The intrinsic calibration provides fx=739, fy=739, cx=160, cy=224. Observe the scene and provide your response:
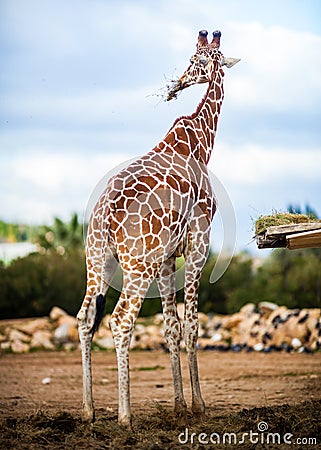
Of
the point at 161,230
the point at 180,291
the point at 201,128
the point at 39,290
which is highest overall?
the point at 201,128

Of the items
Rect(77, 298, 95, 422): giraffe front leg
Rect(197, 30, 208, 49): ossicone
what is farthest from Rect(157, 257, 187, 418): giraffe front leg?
Rect(197, 30, 208, 49): ossicone

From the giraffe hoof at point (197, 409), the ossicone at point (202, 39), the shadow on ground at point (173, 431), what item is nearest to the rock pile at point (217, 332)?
the shadow on ground at point (173, 431)

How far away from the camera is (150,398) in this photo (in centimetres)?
752

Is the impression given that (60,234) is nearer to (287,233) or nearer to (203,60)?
(203,60)

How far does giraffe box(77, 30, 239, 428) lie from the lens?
5.55 m

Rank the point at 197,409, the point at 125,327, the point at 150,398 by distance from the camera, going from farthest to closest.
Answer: the point at 150,398 → the point at 197,409 → the point at 125,327

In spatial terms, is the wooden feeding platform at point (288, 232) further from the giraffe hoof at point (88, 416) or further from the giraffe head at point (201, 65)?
the giraffe hoof at point (88, 416)

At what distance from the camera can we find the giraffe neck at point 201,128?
620cm

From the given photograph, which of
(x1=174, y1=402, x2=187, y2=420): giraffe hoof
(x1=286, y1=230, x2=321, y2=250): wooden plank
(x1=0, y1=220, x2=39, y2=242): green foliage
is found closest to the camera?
(x1=286, y1=230, x2=321, y2=250): wooden plank

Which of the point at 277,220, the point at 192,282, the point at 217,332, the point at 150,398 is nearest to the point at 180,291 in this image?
the point at 217,332

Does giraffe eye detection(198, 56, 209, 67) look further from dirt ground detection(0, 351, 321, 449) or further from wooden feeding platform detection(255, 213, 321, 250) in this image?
dirt ground detection(0, 351, 321, 449)

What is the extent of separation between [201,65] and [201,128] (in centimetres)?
54

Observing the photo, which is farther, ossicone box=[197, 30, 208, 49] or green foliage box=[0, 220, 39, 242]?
green foliage box=[0, 220, 39, 242]

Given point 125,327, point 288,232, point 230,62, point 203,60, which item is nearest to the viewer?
point 288,232
